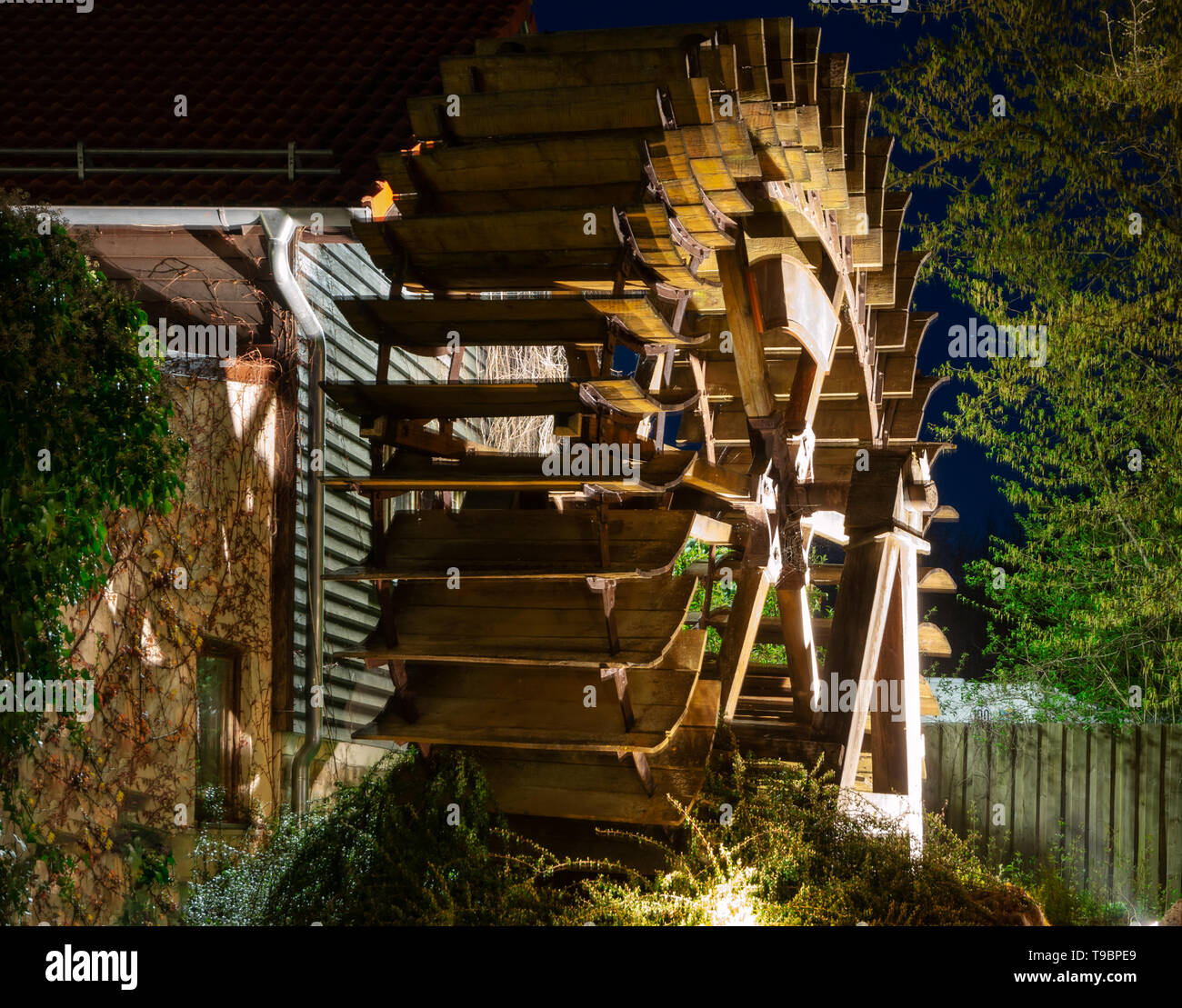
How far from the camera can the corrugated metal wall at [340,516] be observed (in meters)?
7.52

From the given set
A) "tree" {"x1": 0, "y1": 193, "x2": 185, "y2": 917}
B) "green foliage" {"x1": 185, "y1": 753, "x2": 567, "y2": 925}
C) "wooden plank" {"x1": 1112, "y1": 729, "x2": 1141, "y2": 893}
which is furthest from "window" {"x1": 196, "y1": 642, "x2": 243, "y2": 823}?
"wooden plank" {"x1": 1112, "y1": 729, "x2": 1141, "y2": 893}

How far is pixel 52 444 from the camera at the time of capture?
14.5ft

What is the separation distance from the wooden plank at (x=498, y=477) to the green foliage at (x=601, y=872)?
1.20 metres

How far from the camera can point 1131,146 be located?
10891mm

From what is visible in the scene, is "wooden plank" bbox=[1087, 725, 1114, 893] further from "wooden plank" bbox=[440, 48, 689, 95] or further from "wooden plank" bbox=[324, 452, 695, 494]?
"wooden plank" bbox=[440, 48, 689, 95]

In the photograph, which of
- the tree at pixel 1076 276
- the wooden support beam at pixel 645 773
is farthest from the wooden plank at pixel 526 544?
the tree at pixel 1076 276

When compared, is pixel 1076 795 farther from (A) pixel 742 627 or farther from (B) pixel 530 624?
(B) pixel 530 624

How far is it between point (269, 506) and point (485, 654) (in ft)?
9.16

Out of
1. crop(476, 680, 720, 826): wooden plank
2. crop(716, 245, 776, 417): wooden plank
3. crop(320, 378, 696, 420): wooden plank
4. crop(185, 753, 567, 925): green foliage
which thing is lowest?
crop(185, 753, 567, 925): green foliage

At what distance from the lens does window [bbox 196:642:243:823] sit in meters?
6.85

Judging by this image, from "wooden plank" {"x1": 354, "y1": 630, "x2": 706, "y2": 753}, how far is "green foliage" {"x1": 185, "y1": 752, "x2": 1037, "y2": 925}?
21cm
